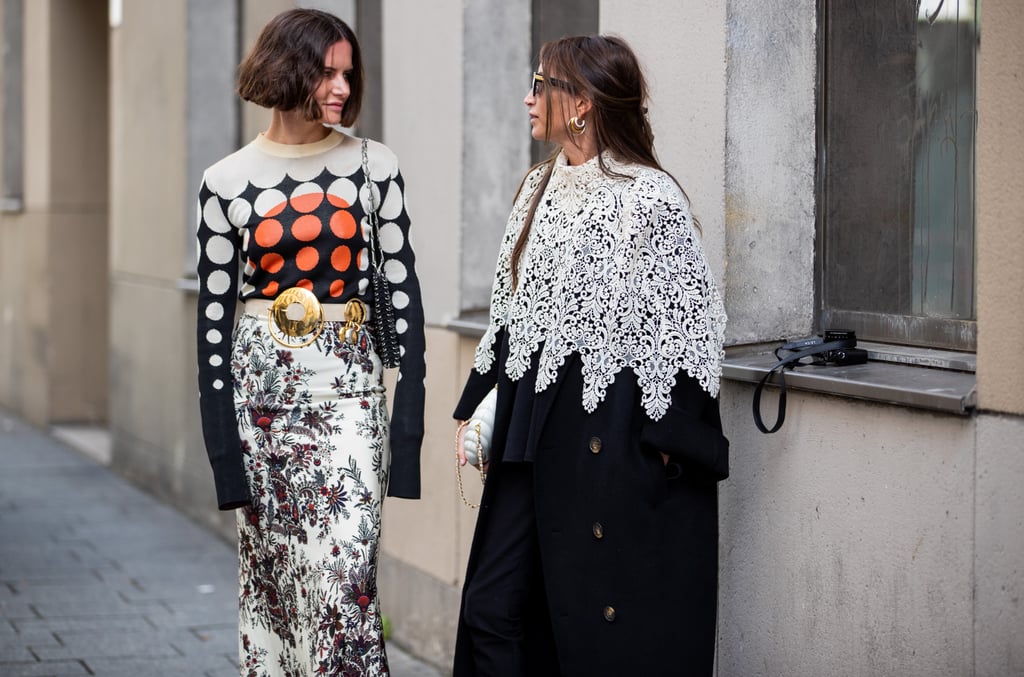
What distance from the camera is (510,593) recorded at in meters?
3.52

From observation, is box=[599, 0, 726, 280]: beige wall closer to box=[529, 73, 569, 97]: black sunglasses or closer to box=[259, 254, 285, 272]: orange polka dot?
box=[529, 73, 569, 97]: black sunglasses

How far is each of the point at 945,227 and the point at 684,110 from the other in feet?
2.66

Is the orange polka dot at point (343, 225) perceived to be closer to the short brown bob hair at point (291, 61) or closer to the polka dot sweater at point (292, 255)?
the polka dot sweater at point (292, 255)

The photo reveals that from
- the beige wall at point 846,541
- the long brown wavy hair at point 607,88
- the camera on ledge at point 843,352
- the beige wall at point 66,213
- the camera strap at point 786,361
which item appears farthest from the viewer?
the beige wall at point 66,213

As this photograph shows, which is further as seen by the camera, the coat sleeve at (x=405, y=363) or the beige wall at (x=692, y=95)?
the beige wall at (x=692, y=95)

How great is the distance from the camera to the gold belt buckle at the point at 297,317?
12.1 ft

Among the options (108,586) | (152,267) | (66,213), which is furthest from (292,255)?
(66,213)

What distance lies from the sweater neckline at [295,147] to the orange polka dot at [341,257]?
0.26m

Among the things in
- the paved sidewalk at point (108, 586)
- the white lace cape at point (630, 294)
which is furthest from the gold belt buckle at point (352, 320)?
the paved sidewalk at point (108, 586)

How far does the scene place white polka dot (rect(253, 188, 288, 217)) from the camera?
369 centimetres

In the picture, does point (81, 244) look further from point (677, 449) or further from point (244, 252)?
point (677, 449)

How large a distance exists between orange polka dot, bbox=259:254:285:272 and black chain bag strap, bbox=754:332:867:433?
1230 mm

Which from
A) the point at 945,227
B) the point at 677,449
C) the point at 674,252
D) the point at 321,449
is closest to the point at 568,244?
the point at 674,252

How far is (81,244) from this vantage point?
1227cm
